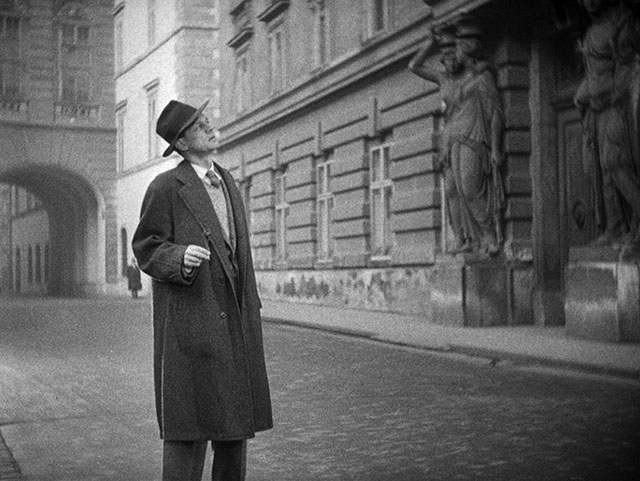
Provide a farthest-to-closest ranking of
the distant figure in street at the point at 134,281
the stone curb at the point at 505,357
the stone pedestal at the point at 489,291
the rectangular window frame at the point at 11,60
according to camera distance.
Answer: the rectangular window frame at the point at 11,60
the distant figure in street at the point at 134,281
the stone pedestal at the point at 489,291
the stone curb at the point at 505,357

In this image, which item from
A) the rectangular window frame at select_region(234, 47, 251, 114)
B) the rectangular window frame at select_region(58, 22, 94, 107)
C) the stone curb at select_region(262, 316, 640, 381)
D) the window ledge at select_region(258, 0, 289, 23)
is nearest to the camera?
the stone curb at select_region(262, 316, 640, 381)

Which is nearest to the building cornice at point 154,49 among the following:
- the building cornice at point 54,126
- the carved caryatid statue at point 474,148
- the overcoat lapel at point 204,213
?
the building cornice at point 54,126

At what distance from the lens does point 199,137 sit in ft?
13.0

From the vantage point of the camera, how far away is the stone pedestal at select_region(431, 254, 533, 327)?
14.1 metres

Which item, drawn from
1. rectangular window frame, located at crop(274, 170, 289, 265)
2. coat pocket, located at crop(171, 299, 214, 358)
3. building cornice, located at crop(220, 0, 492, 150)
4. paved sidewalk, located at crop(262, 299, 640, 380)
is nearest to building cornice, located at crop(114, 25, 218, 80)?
building cornice, located at crop(220, 0, 492, 150)

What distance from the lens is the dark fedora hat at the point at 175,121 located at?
3938mm

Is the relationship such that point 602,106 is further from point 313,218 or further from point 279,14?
point 279,14

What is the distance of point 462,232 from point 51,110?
28.9m

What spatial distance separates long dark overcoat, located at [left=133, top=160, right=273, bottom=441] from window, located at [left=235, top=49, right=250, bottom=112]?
23567 millimetres

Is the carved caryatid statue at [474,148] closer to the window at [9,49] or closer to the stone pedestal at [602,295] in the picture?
the stone pedestal at [602,295]

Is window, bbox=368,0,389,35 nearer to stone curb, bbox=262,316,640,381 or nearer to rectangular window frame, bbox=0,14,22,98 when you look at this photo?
stone curb, bbox=262,316,640,381

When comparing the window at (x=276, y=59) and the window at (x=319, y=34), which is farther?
the window at (x=276, y=59)

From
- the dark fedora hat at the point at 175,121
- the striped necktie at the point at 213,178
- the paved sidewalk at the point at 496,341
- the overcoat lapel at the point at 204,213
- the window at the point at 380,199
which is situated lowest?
the paved sidewalk at the point at 496,341

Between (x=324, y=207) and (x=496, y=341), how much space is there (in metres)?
10.5
